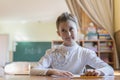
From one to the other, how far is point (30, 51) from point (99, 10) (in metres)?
5.05

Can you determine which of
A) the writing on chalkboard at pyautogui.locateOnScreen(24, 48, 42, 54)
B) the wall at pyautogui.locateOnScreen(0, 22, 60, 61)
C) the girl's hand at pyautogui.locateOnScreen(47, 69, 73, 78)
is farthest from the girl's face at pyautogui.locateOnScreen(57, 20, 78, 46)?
the wall at pyautogui.locateOnScreen(0, 22, 60, 61)

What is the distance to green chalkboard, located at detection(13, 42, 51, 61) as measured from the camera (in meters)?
7.34

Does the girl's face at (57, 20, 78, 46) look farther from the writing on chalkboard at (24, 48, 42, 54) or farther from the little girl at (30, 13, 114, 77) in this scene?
the writing on chalkboard at (24, 48, 42, 54)

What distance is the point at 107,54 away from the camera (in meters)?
3.04

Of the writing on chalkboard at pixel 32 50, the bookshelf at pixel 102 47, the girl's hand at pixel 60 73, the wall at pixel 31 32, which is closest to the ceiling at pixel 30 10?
the wall at pixel 31 32

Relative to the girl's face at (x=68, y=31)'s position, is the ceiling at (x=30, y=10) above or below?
above

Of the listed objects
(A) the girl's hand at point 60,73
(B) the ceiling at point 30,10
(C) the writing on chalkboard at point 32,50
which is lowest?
(A) the girl's hand at point 60,73

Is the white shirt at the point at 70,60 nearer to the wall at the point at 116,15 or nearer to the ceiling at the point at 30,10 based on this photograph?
the wall at the point at 116,15

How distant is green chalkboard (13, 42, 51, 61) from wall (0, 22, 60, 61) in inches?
10.3

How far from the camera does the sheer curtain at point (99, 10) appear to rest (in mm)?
2668

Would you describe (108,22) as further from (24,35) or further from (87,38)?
(24,35)

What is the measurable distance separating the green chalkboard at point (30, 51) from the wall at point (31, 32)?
0.86ft

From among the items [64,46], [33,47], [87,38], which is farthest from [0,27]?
[64,46]

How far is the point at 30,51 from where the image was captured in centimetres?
742
